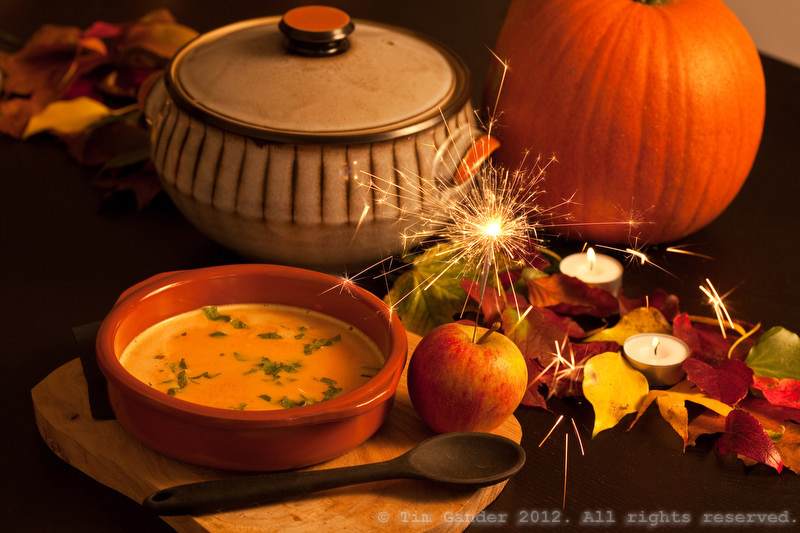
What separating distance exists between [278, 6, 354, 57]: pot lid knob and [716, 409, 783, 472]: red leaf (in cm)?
53

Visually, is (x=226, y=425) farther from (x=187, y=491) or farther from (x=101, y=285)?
(x=101, y=285)

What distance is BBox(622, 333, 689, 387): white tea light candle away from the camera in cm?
85

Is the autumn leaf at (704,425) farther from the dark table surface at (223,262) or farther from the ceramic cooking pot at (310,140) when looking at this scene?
the ceramic cooking pot at (310,140)

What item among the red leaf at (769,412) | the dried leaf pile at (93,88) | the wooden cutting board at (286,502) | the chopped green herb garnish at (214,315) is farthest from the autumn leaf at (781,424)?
the dried leaf pile at (93,88)

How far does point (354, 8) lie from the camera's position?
1.70 meters

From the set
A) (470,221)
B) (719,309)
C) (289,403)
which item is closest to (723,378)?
(719,309)

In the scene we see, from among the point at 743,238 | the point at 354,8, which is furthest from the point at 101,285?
the point at 354,8

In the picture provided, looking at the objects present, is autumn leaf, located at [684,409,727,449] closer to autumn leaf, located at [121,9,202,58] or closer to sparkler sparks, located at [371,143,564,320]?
sparkler sparks, located at [371,143,564,320]

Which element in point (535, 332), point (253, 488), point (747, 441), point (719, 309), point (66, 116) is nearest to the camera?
point (253, 488)

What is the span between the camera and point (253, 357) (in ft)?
2.56

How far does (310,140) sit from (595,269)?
346mm

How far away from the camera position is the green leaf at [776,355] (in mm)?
864

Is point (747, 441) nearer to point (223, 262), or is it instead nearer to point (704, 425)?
point (704, 425)

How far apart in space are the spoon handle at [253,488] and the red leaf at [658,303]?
37 cm
